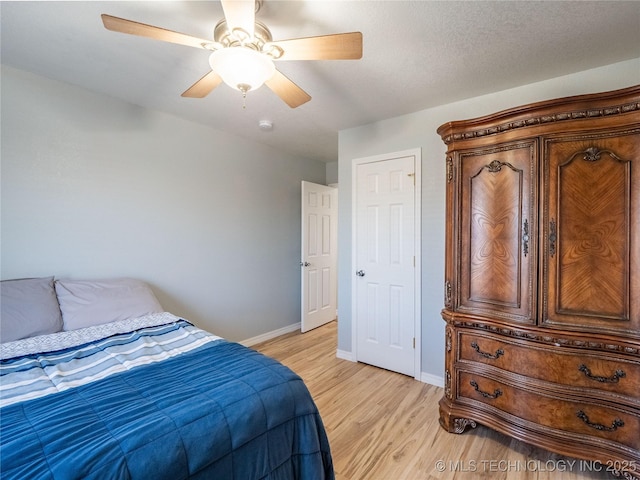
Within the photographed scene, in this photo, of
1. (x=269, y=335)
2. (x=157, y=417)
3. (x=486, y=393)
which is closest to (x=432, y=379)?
(x=486, y=393)

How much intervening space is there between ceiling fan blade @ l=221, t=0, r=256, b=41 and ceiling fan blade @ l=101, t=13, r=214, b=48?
0.15m

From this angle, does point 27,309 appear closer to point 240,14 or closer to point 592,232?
point 240,14

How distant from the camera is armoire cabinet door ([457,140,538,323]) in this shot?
1.74 metres

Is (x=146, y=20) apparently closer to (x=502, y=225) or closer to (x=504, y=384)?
(x=502, y=225)

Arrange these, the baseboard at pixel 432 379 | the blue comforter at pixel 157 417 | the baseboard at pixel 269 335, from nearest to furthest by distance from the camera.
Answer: the blue comforter at pixel 157 417, the baseboard at pixel 432 379, the baseboard at pixel 269 335

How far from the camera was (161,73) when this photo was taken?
6.88 feet

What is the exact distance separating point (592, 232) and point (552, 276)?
0.30m

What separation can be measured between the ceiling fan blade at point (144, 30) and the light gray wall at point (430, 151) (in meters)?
1.95

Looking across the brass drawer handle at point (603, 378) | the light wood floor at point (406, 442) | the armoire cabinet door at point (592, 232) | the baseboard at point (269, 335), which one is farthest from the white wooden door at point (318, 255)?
the brass drawer handle at point (603, 378)

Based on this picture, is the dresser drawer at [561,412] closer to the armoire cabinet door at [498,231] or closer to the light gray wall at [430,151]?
the armoire cabinet door at [498,231]

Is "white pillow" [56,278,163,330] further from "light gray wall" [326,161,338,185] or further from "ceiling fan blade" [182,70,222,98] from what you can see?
"light gray wall" [326,161,338,185]

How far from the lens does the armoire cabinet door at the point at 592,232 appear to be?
152 cm

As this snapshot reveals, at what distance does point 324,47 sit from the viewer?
4.35ft

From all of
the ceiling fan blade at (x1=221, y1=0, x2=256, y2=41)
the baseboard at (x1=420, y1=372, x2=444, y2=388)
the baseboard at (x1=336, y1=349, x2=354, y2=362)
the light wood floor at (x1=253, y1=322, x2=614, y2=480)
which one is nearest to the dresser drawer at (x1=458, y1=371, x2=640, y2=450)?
the light wood floor at (x1=253, y1=322, x2=614, y2=480)
